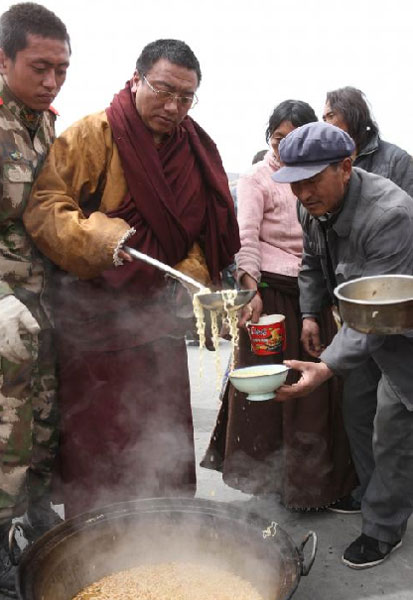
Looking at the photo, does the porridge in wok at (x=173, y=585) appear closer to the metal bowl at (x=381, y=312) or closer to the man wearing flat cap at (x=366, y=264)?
the man wearing flat cap at (x=366, y=264)

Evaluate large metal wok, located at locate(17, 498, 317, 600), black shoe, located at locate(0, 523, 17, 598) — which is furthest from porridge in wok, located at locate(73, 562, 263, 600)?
black shoe, located at locate(0, 523, 17, 598)

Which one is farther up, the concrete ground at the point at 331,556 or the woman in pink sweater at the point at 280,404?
the woman in pink sweater at the point at 280,404

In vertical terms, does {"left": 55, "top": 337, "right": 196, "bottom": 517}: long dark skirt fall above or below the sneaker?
above

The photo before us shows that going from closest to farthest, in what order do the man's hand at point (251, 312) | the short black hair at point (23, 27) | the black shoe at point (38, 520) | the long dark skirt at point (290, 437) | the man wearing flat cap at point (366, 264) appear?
the short black hair at point (23, 27)
the man wearing flat cap at point (366, 264)
the black shoe at point (38, 520)
the man's hand at point (251, 312)
the long dark skirt at point (290, 437)

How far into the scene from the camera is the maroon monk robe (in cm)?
276

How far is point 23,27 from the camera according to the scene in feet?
8.25

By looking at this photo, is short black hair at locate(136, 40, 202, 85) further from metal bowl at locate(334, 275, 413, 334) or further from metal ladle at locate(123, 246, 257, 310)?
metal bowl at locate(334, 275, 413, 334)

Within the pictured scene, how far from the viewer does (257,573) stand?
8.43 feet

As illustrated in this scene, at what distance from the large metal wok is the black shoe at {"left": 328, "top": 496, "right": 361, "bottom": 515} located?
1063 millimetres

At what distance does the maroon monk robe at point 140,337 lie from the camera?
9.05ft

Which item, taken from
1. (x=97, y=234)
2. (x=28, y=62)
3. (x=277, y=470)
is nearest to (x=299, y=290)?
(x=277, y=470)

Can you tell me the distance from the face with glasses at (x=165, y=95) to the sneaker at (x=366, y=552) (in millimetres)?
2212

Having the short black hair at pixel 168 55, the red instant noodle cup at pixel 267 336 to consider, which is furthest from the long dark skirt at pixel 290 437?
the short black hair at pixel 168 55

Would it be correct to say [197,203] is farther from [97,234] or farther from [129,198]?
[97,234]
